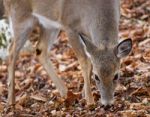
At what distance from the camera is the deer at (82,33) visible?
23.1ft

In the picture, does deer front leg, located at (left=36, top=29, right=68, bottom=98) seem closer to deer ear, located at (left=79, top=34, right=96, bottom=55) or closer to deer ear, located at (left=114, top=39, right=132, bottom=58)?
deer ear, located at (left=79, top=34, right=96, bottom=55)

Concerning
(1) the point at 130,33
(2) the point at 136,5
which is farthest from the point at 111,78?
(2) the point at 136,5

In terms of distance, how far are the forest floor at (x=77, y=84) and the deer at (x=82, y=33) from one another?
238mm

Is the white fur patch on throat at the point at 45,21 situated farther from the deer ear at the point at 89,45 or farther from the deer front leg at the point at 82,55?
the deer ear at the point at 89,45

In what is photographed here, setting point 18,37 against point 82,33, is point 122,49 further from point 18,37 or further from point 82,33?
point 18,37

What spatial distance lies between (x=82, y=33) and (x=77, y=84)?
135 centimetres

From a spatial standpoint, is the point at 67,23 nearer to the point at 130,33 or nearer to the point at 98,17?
the point at 98,17

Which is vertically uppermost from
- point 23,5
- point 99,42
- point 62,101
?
point 23,5

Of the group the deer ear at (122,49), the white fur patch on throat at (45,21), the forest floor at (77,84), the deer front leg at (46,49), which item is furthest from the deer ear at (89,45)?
the deer front leg at (46,49)

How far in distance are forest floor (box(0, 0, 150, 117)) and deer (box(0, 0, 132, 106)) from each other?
0.78 feet

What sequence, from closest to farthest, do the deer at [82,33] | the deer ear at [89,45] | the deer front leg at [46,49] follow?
the deer at [82,33], the deer ear at [89,45], the deer front leg at [46,49]

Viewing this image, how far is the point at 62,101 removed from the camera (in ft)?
26.3

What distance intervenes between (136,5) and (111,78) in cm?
628

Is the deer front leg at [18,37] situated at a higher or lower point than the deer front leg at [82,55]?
higher
